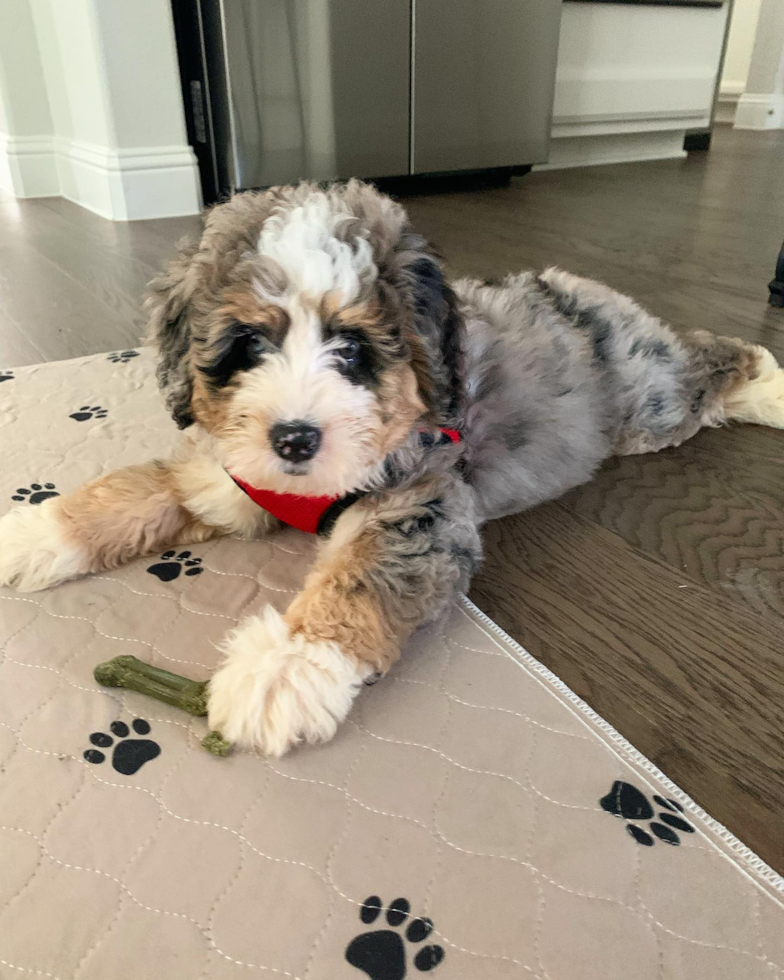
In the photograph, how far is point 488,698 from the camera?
1311mm

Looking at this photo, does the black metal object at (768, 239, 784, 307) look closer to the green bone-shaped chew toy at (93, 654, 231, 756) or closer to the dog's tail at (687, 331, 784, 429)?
the dog's tail at (687, 331, 784, 429)

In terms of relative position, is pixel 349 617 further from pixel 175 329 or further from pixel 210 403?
pixel 175 329

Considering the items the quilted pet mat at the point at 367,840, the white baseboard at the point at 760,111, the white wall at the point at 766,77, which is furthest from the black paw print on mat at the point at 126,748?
the white baseboard at the point at 760,111

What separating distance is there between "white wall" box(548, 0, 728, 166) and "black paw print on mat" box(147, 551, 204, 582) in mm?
6453

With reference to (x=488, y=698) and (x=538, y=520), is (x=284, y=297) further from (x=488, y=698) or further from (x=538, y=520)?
(x=538, y=520)

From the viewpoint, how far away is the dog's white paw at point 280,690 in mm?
1188

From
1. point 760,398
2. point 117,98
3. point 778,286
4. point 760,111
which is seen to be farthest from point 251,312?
point 760,111

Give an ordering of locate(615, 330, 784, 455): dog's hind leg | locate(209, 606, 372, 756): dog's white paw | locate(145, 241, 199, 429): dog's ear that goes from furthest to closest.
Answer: locate(615, 330, 784, 455): dog's hind leg, locate(145, 241, 199, 429): dog's ear, locate(209, 606, 372, 756): dog's white paw

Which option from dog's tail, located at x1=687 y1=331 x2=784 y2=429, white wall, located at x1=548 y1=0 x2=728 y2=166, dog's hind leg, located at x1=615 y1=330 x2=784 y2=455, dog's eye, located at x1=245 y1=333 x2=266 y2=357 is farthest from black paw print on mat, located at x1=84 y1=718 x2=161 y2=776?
white wall, located at x1=548 y1=0 x2=728 y2=166

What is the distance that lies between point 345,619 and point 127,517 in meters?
0.61

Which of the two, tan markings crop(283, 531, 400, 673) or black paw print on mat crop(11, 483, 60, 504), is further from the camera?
black paw print on mat crop(11, 483, 60, 504)

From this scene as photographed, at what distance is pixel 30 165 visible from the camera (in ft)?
19.0

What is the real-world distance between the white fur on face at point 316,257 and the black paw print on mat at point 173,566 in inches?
25.9

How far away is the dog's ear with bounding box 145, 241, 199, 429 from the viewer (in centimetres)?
141
